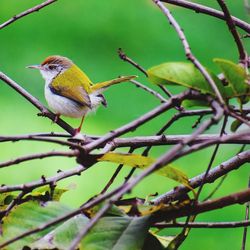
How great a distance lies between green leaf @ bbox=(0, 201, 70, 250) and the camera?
3.05ft

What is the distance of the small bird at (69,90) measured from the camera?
3.27m

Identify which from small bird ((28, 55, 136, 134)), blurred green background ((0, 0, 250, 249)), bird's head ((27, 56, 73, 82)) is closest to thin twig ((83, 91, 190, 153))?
small bird ((28, 55, 136, 134))

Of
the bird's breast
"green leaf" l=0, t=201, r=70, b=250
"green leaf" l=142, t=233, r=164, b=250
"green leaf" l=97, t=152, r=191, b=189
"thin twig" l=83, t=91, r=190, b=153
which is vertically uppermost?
"thin twig" l=83, t=91, r=190, b=153

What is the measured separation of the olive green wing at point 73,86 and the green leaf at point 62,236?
2.32 m

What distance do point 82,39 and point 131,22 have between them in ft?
2.36

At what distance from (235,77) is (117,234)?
0.87ft

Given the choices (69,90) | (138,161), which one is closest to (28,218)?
(138,161)

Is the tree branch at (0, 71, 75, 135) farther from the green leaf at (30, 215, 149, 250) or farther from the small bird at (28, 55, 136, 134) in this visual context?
the small bird at (28, 55, 136, 134)

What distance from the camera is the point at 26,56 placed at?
641 cm

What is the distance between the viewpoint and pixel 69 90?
341cm

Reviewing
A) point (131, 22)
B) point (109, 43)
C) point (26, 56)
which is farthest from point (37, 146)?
point (131, 22)

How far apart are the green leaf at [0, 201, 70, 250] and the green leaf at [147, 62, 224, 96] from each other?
230 mm

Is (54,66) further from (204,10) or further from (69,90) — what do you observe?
(204,10)

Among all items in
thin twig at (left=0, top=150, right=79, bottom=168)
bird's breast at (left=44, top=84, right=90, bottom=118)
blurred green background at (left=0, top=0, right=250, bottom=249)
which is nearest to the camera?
thin twig at (left=0, top=150, right=79, bottom=168)
